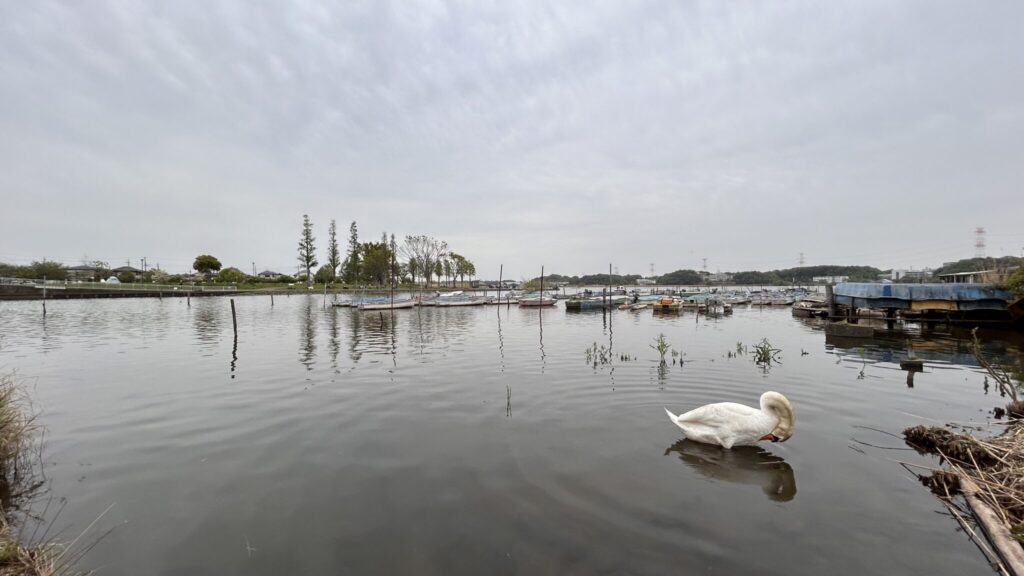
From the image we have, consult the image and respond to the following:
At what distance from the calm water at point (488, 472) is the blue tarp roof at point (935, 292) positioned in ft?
45.4

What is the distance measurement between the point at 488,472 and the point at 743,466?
13.0 ft

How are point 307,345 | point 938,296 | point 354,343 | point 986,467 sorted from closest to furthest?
point 986,467
point 307,345
point 354,343
point 938,296

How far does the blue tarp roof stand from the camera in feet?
81.4

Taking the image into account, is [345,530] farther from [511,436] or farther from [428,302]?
[428,302]

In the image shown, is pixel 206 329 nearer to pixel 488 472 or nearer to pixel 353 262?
pixel 488 472

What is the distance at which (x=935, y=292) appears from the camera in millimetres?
25672

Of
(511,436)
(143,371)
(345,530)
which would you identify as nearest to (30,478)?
(345,530)

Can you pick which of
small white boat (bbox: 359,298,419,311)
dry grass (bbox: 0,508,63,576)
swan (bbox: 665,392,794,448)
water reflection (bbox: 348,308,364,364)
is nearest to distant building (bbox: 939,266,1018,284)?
swan (bbox: 665,392,794,448)

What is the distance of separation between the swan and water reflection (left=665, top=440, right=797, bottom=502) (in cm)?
16

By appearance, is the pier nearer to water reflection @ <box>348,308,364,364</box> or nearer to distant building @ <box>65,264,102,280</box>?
water reflection @ <box>348,308,364,364</box>

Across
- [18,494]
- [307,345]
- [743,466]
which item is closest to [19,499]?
[18,494]

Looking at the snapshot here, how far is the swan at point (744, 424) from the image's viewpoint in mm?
7070

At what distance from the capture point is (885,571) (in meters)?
4.42

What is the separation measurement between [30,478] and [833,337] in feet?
98.1
